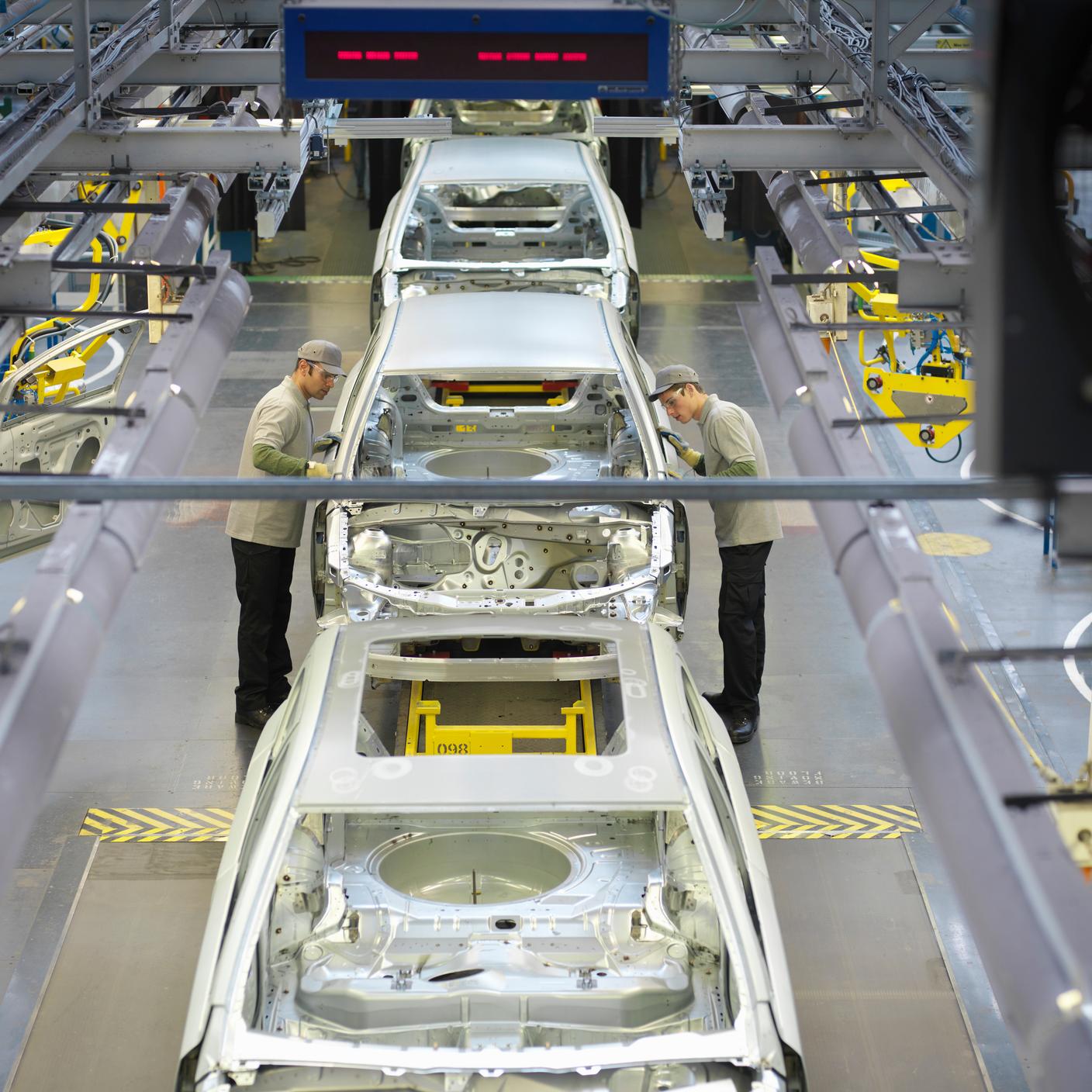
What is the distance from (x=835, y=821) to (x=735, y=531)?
121 centimetres

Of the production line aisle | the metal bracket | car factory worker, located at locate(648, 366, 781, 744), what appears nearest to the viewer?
the production line aisle

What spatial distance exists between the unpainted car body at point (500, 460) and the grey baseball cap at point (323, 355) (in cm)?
30

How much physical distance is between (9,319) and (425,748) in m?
2.21

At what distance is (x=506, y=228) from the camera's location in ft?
35.4

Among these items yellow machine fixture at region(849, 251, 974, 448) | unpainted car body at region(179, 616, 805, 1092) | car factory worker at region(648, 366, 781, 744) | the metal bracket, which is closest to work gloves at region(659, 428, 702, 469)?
car factory worker at region(648, 366, 781, 744)

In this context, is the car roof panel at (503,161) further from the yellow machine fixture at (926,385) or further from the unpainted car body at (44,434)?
the unpainted car body at (44,434)

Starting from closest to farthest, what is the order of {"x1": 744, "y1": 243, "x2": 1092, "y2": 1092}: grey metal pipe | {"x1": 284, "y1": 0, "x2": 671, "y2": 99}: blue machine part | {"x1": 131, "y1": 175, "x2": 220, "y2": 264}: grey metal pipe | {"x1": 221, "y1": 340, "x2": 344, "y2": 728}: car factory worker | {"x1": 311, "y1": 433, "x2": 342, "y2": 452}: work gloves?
{"x1": 744, "y1": 243, "x2": 1092, "y2": 1092}: grey metal pipe
{"x1": 284, "y1": 0, "x2": 671, "y2": 99}: blue machine part
{"x1": 131, "y1": 175, "x2": 220, "y2": 264}: grey metal pipe
{"x1": 221, "y1": 340, "x2": 344, "y2": 728}: car factory worker
{"x1": 311, "y1": 433, "x2": 342, "y2": 452}: work gloves

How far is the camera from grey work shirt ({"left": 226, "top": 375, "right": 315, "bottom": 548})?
646 centimetres

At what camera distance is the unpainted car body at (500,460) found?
6121 millimetres

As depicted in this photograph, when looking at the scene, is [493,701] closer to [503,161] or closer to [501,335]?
[501,335]

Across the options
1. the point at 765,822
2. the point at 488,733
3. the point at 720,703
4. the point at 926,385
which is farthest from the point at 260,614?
the point at 926,385

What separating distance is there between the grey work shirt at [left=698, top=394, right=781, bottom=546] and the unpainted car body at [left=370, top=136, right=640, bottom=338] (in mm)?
2611

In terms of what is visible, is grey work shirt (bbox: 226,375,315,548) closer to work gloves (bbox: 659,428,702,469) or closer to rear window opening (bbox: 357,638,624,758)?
rear window opening (bbox: 357,638,624,758)

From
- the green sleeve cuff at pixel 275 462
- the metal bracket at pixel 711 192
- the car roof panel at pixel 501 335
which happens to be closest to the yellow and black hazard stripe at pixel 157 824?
the green sleeve cuff at pixel 275 462
